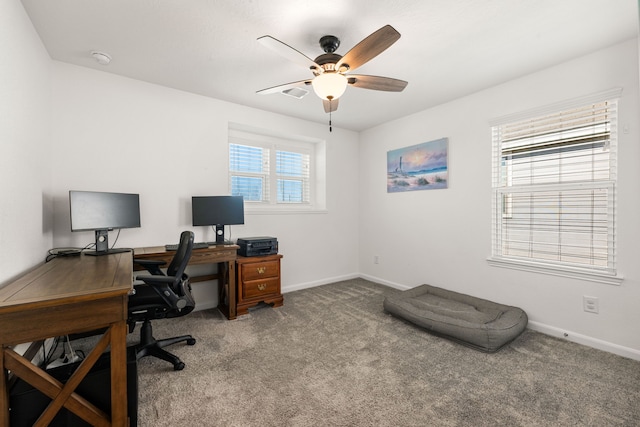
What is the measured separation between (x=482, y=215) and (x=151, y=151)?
3.69 m

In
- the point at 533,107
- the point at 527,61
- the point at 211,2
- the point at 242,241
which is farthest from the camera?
the point at 242,241

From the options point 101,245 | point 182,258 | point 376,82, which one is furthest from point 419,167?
point 101,245

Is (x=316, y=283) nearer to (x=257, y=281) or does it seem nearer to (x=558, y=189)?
(x=257, y=281)

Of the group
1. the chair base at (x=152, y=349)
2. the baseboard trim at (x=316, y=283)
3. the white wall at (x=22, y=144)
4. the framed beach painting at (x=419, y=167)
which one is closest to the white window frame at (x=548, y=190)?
the framed beach painting at (x=419, y=167)

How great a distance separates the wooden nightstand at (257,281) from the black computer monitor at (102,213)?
1.13 metres

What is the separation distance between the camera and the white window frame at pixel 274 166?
376cm

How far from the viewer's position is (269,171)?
13.1 ft

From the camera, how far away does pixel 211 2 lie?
1773 millimetres

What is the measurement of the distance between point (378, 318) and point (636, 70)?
3.00 meters

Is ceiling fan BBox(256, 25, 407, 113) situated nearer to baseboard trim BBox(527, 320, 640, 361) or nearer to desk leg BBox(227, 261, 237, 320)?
desk leg BBox(227, 261, 237, 320)

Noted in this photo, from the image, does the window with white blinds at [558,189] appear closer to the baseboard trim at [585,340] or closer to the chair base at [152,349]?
the baseboard trim at [585,340]

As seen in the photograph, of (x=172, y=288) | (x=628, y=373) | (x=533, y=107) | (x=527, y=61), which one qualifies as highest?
(x=527, y=61)

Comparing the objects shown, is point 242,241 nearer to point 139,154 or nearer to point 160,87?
point 139,154

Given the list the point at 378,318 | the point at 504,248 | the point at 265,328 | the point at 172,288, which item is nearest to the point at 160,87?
the point at 172,288
